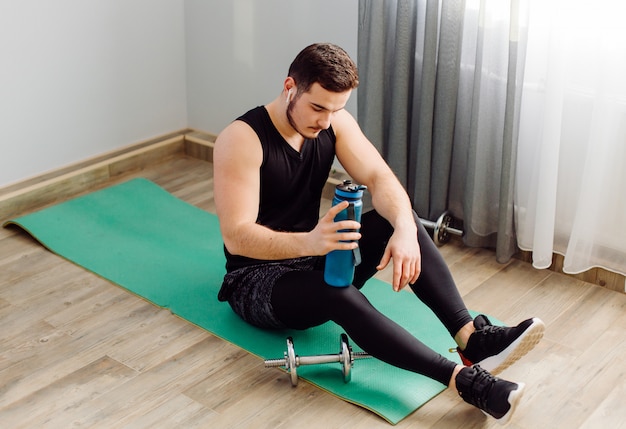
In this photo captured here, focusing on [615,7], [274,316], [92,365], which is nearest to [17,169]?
[92,365]

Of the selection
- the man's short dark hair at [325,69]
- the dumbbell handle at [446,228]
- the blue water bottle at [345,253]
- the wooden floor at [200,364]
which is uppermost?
the man's short dark hair at [325,69]

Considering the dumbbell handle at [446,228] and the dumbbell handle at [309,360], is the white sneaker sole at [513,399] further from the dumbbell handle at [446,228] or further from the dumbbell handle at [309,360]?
the dumbbell handle at [446,228]

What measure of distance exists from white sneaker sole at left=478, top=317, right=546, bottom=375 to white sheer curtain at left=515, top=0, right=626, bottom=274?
25.8 inches

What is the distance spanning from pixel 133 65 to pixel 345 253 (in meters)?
1.79

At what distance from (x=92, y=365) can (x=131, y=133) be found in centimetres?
148

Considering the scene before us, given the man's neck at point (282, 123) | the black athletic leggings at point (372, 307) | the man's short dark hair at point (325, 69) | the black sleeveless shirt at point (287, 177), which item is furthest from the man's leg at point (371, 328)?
the man's short dark hair at point (325, 69)

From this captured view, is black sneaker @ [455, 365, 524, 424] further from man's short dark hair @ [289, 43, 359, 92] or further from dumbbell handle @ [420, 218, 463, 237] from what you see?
dumbbell handle @ [420, 218, 463, 237]

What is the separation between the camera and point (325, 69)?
6.66 ft

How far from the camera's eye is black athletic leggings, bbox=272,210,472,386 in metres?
2.08

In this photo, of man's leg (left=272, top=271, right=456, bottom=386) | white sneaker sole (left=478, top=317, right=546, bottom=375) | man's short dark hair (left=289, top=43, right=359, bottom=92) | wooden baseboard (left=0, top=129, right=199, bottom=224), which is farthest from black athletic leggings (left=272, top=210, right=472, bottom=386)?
wooden baseboard (left=0, top=129, right=199, bottom=224)

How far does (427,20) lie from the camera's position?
2764 millimetres

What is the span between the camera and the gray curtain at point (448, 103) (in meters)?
2.72

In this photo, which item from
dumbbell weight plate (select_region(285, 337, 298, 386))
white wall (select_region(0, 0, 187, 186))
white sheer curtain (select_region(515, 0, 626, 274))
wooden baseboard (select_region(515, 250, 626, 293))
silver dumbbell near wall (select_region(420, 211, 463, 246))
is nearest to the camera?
dumbbell weight plate (select_region(285, 337, 298, 386))

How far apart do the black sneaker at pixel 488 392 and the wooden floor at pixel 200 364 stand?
10 cm
